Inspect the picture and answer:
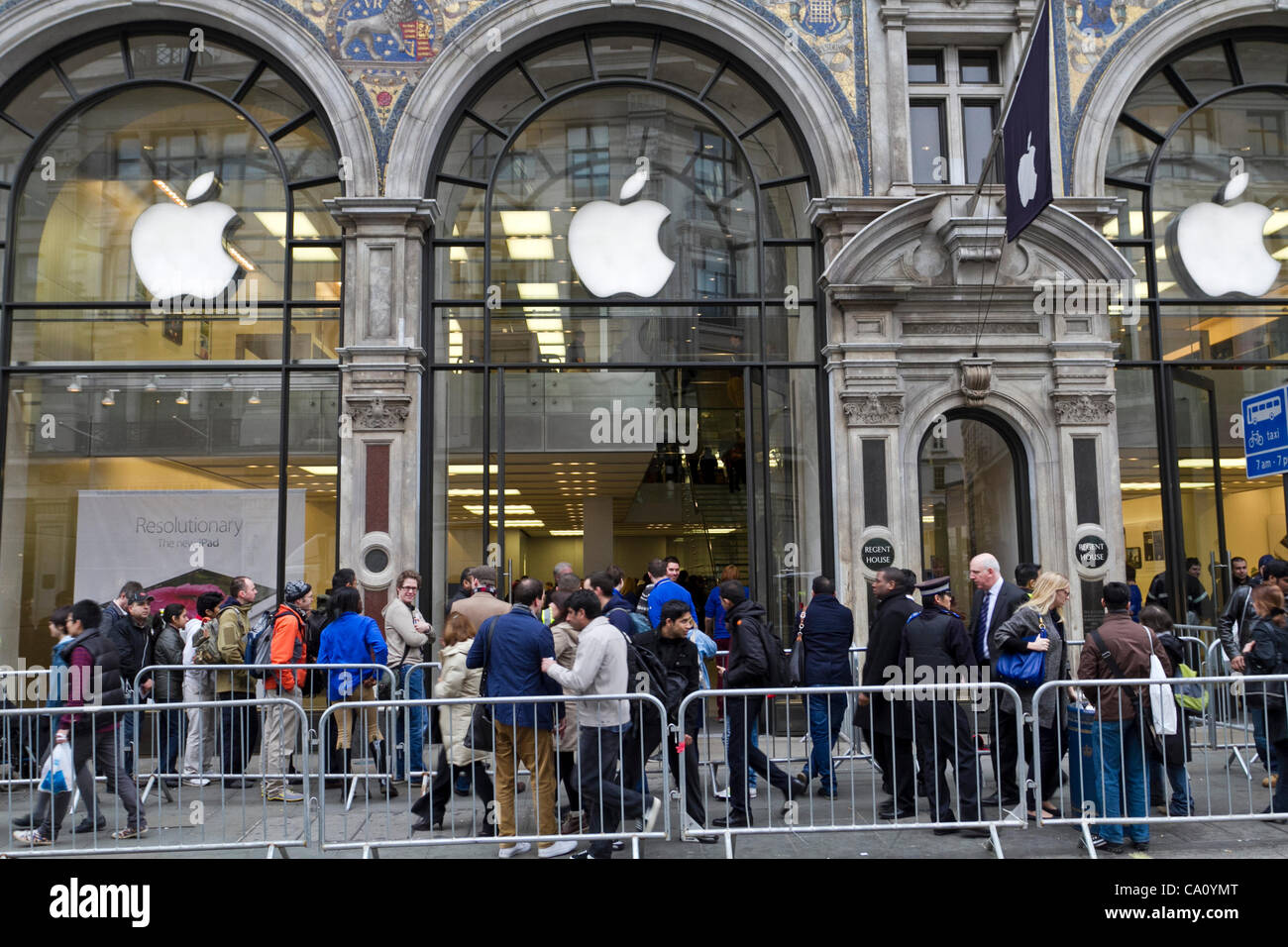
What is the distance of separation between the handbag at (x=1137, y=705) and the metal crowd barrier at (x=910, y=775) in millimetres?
697

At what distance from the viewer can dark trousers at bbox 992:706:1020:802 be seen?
780 cm

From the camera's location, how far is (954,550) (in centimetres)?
1285

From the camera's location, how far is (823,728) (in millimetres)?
9062

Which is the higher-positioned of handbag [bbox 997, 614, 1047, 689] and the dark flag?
the dark flag

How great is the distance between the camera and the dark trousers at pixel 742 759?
780cm

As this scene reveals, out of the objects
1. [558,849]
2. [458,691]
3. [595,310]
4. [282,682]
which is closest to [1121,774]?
[558,849]

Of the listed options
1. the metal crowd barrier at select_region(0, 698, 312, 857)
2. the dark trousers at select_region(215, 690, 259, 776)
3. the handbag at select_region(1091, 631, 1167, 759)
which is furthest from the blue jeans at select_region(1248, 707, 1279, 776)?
the dark trousers at select_region(215, 690, 259, 776)

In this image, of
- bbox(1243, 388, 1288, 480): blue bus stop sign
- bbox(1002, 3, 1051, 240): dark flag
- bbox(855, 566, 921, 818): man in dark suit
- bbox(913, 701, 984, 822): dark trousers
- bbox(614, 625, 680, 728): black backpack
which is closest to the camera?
bbox(913, 701, 984, 822): dark trousers

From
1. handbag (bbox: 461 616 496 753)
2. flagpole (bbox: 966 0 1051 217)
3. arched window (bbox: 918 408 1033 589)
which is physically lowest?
handbag (bbox: 461 616 496 753)

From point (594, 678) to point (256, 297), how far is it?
8.03 m

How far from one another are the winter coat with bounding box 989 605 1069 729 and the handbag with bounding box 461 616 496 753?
11.8 feet

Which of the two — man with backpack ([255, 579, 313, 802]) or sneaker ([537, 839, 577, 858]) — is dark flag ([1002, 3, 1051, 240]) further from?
man with backpack ([255, 579, 313, 802])

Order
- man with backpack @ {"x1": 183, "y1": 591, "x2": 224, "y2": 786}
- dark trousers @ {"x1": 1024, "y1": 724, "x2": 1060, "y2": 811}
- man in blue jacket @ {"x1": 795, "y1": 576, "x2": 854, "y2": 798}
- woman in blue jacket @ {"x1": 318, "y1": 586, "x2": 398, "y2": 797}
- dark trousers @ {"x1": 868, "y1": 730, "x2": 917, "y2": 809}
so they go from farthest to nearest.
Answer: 1. man with backpack @ {"x1": 183, "y1": 591, "x2": 224, "y2": 786}
2. woman in blue jacket @ {"x1": 318, "y1": 586, "x2": 398, "y2": 797}
3. man in blue jacket @ {"x1": 795, "y1": 576, "x2": 854, "y2": 798}
4. dark trousers @ {"x1": 868, "y1": 730, "x2": 917, "y2": 809}
5. dark trousers @ {"x1": 1024, "y1": 724, "x2": 1060, "y2": 811}

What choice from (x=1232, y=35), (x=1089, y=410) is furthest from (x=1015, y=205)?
(x=1232, y=35)
